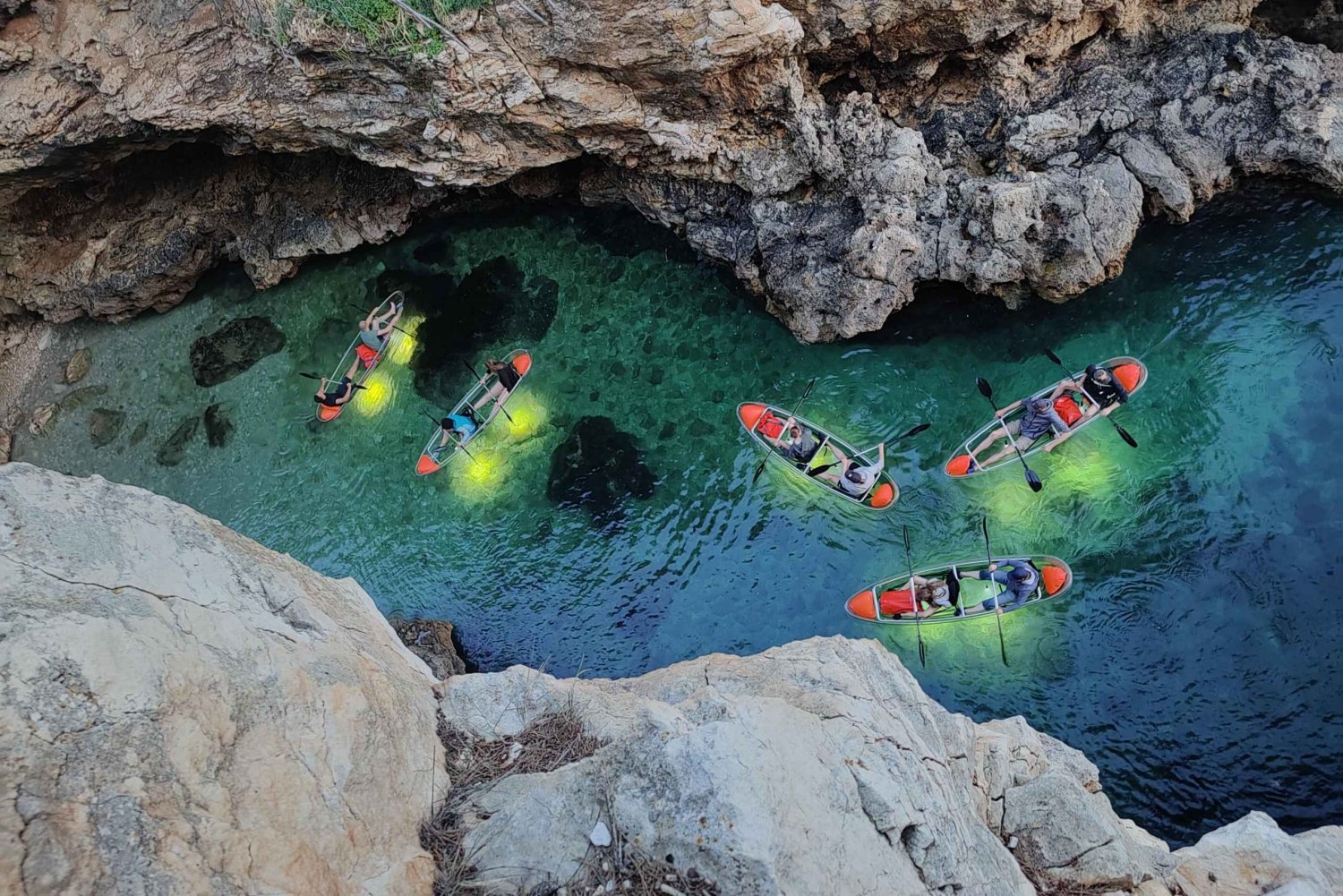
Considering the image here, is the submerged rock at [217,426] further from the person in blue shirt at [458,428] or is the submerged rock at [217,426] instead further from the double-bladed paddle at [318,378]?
the person in blue shirt at [458,428]

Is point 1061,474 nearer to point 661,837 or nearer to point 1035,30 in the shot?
point 1035,30

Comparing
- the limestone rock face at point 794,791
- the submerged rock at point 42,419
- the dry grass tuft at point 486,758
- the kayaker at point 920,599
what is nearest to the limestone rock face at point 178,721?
the dry grass tuft at point 486,758

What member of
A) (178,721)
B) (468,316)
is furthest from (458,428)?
(178,721)

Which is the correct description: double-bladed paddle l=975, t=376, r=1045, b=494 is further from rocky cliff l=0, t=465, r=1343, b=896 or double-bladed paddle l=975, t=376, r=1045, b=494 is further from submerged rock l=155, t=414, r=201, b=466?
submerged rock l=155, t=414, r=201, b=466

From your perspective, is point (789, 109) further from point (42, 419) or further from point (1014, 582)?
point (42, 419)

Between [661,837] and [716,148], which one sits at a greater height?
[716,148]

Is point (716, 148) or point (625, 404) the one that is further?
point (625, 404)

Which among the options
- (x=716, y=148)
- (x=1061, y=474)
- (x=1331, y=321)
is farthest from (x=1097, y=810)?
(x=716, y=148)
